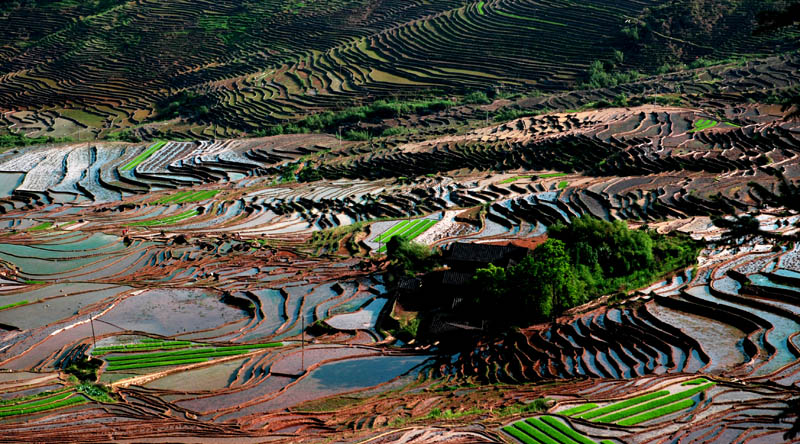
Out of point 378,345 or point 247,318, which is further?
point 247,318

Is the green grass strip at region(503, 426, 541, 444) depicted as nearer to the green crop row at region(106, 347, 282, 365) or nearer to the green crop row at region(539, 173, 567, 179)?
the green crop row at region(106, 347, 282, 365)

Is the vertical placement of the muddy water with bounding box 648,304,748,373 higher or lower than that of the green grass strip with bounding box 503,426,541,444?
higher

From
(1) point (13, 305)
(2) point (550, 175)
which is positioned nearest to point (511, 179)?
(2) point (550, 175)

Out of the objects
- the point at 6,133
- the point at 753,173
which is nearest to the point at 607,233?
the point at 753,173

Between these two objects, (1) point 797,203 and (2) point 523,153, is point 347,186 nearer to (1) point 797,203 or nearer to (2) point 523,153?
(2) point 523,153

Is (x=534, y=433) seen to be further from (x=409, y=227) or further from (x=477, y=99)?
(x=477, y=99)

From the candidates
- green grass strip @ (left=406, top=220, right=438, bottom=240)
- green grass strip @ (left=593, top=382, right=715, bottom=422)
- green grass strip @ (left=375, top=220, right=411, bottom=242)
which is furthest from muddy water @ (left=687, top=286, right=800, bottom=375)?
green grass strip @ (left=375, top=220, right=411, bottom=242)

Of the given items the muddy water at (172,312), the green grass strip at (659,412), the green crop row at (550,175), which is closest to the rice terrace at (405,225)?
the green grass strip at (659,412)

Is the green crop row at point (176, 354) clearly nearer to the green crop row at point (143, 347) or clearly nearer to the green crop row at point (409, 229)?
the green crop row at point (143, 347)
